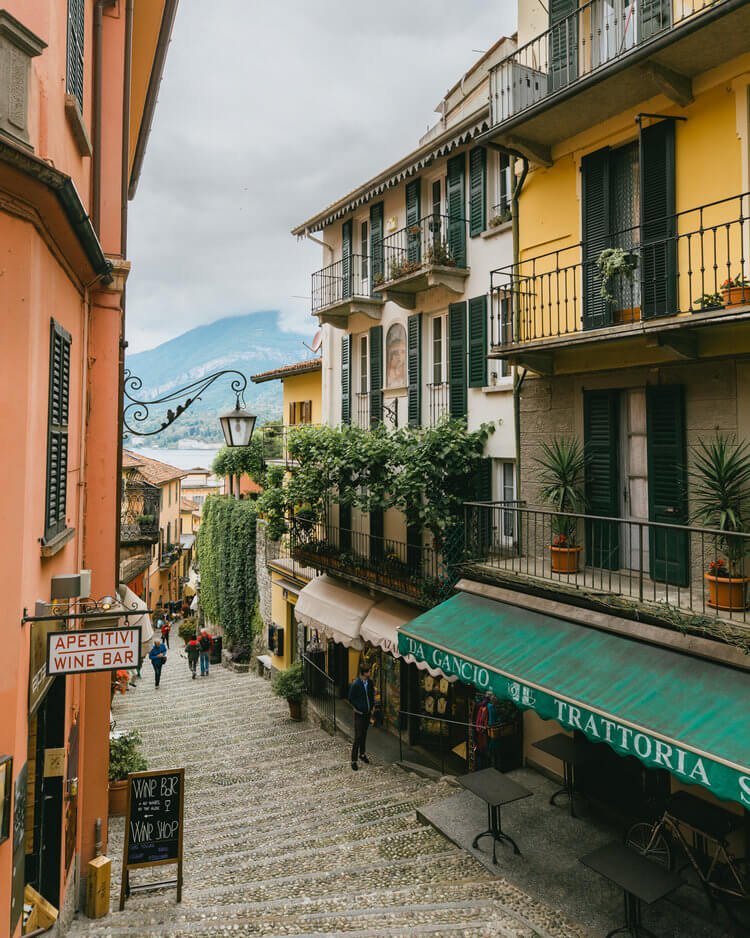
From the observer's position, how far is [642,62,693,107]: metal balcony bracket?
830cm

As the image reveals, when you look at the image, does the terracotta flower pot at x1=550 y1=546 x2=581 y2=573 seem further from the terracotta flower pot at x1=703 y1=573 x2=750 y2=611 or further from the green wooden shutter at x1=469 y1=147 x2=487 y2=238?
the green wooden shutter at x1=469 y1=147 x2=487 y2=238

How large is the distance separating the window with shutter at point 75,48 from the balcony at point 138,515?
15.8 metres

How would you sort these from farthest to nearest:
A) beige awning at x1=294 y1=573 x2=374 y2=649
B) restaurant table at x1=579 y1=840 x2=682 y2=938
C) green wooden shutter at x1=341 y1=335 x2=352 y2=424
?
green wooden shutter at x1=341 y1=335 x2=352 y2=424 → beige awning at x1=294 y1=573 x2=374 y2=649 → restaurant table at x1=579 y1=840 x2=682 y2=938

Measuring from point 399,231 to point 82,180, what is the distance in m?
9.05

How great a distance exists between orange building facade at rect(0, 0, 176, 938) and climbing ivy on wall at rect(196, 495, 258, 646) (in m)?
18.7

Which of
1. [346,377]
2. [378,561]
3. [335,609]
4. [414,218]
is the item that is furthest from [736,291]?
[346,377]

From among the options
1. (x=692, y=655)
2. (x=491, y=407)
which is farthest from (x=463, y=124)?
(x=692, y=655)

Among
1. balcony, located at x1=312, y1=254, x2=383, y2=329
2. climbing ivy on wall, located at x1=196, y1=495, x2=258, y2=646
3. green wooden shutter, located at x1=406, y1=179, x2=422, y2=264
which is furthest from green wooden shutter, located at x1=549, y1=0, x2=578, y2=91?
climbing ivy on wall, located at x1=196, y1=495, x2=258, y2=646

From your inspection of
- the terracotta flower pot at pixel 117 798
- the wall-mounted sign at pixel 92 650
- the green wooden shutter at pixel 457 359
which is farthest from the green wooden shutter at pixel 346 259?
the wall-mounted sign at pixel 92 650

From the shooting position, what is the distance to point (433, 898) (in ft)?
24.2

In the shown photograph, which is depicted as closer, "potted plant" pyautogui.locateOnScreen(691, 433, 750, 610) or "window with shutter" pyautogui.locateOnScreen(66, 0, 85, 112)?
"window with shutter" pyautogui.locateOnScreen(66, 0, 85, 112)

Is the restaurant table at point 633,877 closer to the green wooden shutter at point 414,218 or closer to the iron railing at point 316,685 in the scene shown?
the iron railing at point 316,685

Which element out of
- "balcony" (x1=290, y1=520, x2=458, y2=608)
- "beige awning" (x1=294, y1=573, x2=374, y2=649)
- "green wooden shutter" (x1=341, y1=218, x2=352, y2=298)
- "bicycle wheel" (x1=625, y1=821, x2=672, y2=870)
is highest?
"green wooden shutter" (x1=341, y1=218, x2=352, y2=298)

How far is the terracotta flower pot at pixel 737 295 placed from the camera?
24.8 feet
